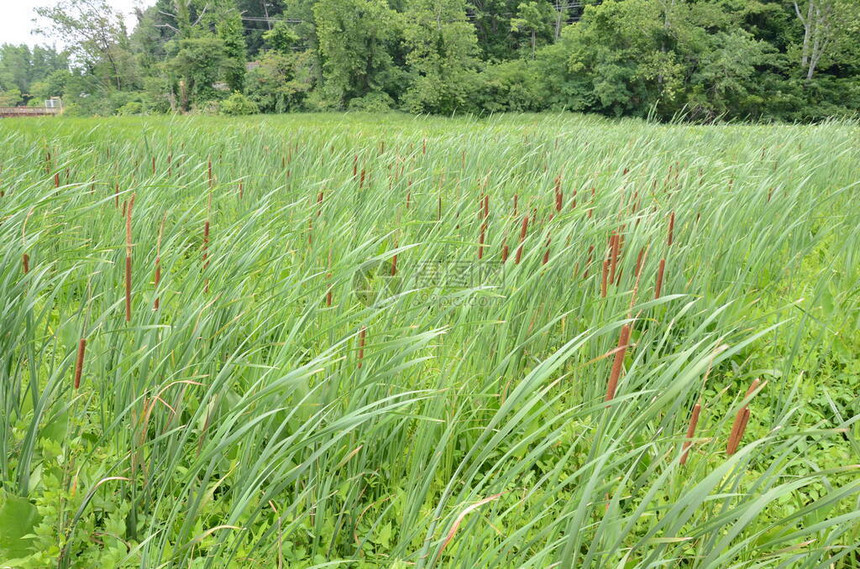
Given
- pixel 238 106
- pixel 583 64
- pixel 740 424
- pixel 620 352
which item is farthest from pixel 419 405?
pixel 238 106

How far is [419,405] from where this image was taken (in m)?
1.35

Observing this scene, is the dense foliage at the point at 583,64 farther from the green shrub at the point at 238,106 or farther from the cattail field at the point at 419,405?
the cattail field at the point at 419,405

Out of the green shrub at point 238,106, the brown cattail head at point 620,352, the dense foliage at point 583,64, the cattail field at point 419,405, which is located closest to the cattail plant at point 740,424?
the cattail field at point 419,405

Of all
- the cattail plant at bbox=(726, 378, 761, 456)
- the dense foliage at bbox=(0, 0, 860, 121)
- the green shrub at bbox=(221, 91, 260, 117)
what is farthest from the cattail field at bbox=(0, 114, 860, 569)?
the green shrub at bbox=(221, 91, 260, 117)

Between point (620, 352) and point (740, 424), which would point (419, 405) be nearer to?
point (620, 352)

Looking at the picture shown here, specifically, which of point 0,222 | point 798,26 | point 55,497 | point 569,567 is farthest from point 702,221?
point 798,26

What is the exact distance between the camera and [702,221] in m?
2.43

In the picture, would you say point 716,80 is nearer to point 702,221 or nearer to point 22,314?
point 702,221

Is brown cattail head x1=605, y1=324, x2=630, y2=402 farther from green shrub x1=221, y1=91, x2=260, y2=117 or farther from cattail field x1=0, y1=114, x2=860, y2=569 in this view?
green shrub x1=221, y1=91, x2=260, y2=117

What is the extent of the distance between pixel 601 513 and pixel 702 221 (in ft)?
5.63

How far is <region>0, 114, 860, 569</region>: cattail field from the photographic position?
37.4 inches

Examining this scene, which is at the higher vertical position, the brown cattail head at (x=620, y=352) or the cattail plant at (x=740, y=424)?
the brown cattail head at (x=620, y=352)

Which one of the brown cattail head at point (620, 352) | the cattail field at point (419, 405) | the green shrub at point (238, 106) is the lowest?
the cattail field at point (419, 405)

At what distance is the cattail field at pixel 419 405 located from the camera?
3.12ft
